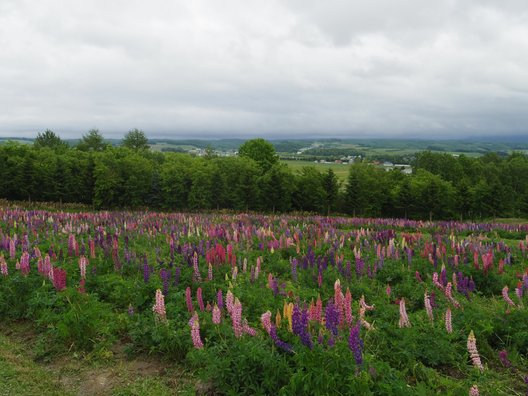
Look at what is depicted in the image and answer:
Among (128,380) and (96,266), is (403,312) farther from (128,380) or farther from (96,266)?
(96,266)

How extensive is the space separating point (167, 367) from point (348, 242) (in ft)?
34.1

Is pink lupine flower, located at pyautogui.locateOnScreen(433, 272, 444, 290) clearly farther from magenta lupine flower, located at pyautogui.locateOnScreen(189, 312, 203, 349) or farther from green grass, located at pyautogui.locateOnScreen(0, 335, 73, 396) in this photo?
green grass, located at pyautogui.locateOnScreen(0, 335, 73, 396)

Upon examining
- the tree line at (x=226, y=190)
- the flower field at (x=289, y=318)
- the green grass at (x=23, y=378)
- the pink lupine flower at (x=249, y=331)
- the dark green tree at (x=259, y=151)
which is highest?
the dark green tree at (x=259, y=151)

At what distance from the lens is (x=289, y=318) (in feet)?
20.5

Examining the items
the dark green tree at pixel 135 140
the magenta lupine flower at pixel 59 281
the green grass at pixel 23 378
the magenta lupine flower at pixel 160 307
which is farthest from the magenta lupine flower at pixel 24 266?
the dark green tree at pixel 135 140

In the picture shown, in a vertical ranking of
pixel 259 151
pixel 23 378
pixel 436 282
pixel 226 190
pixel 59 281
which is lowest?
pixel 226 190

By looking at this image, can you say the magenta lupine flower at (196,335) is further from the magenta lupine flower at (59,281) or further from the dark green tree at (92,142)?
the dark green tree at (92,142)

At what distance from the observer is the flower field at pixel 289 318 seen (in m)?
5.33

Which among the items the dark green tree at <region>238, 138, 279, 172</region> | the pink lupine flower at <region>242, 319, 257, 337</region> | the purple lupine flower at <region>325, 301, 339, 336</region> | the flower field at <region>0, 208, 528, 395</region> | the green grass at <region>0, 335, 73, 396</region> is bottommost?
the green grass at <region>0, 335, 73, 396</region>

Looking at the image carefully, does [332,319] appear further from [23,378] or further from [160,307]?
[23,378]

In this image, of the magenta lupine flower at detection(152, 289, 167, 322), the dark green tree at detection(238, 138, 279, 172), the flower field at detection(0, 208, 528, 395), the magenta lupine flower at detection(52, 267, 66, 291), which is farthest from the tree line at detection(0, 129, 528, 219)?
the magenta lupine flower at detection(152, 289, 167, 322)

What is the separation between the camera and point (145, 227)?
18.9 m

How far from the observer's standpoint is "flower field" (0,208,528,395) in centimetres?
533

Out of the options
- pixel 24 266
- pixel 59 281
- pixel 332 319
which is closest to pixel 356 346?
pixel 332 319
